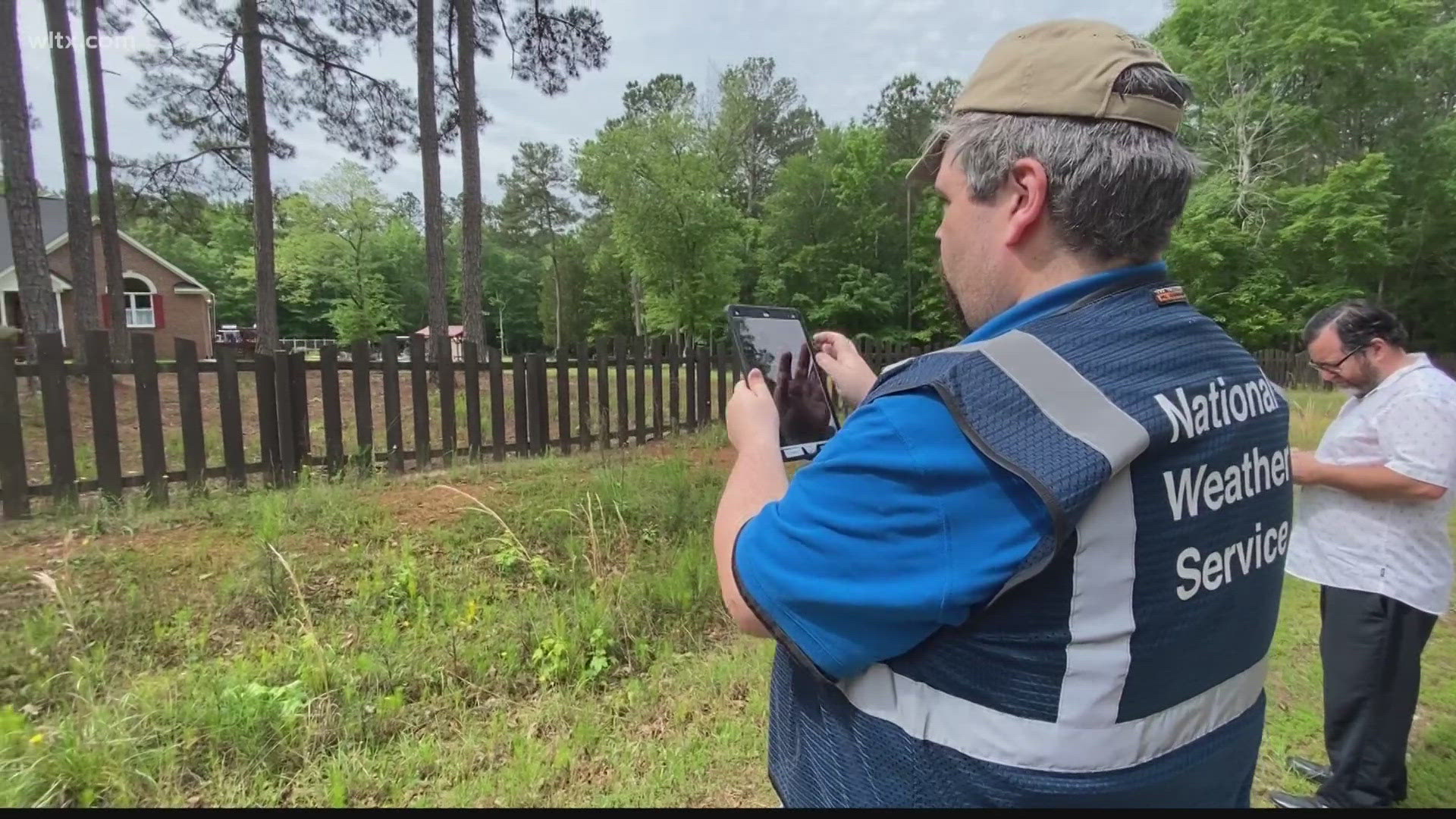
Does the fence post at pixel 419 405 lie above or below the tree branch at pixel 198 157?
below

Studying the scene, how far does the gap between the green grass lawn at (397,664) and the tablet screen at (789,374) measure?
63.8 inches

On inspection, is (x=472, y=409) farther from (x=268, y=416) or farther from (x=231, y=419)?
(x=231, y=419)

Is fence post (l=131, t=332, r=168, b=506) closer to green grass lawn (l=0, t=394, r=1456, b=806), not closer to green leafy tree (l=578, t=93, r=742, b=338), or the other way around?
green grass lawn (l=0, t=394, r=1456, b=806)

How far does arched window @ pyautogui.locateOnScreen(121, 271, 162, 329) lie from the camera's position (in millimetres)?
33625

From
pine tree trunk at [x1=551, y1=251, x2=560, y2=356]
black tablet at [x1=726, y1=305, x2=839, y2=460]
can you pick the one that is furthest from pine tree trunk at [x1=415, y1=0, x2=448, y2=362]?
pine tree trunk at [x1=551, y1=251, x2=560, y2=356]

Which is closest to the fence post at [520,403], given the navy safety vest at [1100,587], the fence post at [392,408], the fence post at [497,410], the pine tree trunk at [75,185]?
the fence post at [497,410]

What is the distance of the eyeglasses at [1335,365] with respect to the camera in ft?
8.42

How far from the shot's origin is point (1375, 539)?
248cm

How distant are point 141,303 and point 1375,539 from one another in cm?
4383

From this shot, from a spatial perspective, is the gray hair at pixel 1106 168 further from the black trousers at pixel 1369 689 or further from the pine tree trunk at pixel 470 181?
the pine tree trunk at pixel 470 181

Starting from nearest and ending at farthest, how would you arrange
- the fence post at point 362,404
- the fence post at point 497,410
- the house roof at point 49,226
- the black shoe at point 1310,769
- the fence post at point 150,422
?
1. the black shoe at point 1310,769
2. the fence post at point 150,422
3. the fence post at point 362,404
4. the fence post at point 497,410
5. the house roof at point 49,226

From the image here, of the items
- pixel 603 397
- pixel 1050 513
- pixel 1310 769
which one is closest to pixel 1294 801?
pixel 1310 769

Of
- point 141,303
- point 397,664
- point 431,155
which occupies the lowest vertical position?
point 397,664

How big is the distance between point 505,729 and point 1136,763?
102 inches
